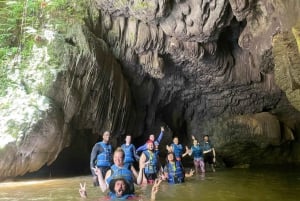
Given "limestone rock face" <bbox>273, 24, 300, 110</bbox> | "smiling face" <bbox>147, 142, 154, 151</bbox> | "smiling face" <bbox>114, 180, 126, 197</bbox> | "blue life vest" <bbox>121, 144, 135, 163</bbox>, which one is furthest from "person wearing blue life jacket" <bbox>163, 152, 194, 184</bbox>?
"smiling face" <bbox>114, 180, 126, 197</bbox>

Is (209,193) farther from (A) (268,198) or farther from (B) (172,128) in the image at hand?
(B) (172,128)

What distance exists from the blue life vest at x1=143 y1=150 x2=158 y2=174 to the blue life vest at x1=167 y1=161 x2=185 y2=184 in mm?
395

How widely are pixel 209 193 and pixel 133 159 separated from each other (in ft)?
9.24

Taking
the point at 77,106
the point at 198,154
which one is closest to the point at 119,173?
the point at 77,106

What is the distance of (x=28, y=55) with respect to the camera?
40.6 ft

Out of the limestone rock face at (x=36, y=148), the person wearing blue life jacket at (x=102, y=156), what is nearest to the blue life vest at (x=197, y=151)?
the limestone rock face at (x=36, y=148)

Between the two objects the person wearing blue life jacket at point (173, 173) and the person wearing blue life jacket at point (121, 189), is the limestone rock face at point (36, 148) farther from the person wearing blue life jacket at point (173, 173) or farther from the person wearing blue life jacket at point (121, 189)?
the person wearing blue life jacket at point (121, 189)

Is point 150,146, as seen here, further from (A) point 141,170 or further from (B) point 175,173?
(B) point 175,173

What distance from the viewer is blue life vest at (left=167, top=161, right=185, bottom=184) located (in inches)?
392

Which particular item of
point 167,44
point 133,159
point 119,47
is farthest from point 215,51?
point 133,159

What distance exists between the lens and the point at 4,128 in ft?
35.3

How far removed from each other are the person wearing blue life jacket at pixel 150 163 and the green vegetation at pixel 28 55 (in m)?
3.61

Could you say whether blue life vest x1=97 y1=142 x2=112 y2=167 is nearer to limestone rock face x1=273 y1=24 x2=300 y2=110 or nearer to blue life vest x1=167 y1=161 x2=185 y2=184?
blue life vest x1=167 y1=161 x2=185 y2=184

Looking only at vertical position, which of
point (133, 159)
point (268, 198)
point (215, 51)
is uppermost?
point (215, 51)
